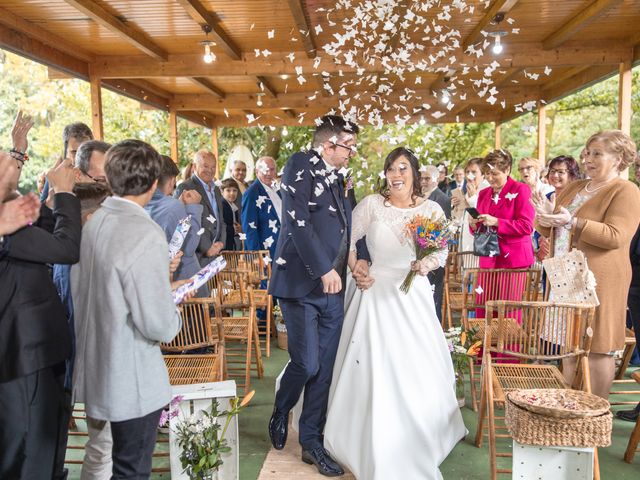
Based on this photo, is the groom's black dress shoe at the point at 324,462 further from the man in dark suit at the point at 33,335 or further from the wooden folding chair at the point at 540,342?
the man in dark suit at the point at 33,335

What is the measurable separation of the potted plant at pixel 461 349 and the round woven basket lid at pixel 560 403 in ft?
4.00

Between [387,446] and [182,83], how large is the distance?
9.03 m

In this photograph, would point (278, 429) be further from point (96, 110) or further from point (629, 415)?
point (96, 110)

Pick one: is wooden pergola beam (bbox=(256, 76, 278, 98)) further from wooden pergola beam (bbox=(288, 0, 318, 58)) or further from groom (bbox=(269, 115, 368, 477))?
groom (bbox=(269, 115, 368, 477))

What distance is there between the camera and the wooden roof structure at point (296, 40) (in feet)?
20.0

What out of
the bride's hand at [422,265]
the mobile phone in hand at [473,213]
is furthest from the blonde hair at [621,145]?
the mobile phone in hand at [473,213]

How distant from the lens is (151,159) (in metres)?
2.10

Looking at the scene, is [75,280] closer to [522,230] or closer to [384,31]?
[522,230]

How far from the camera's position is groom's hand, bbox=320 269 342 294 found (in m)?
2.91

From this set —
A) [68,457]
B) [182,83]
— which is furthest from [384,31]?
[68,457]

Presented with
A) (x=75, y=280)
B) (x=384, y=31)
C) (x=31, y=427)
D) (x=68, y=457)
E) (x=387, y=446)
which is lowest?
(x=68, y=457)

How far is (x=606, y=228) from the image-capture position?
10.5 feet

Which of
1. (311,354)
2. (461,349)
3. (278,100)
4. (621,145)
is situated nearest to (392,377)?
(311,354)

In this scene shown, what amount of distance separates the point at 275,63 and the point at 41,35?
3.09 m
